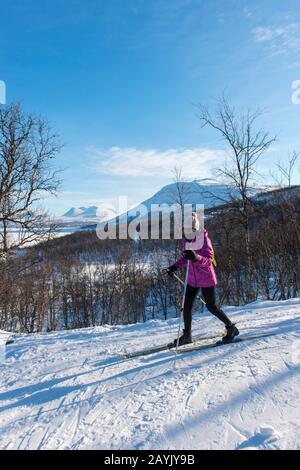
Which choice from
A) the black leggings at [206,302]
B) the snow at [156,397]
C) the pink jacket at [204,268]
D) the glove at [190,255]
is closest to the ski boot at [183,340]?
the black leggings at [206,302]

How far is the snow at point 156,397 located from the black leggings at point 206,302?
52 centimetres

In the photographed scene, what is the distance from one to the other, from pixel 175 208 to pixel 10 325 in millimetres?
21551

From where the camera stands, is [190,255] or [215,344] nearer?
[190,255]

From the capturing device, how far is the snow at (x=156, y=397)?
110 inches

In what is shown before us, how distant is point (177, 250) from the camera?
73.3 feet

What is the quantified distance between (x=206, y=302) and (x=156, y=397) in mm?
1837

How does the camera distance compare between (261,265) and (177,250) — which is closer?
(261,265)

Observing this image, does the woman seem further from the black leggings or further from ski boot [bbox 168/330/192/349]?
ski boot [bbox 168/330/192/349]

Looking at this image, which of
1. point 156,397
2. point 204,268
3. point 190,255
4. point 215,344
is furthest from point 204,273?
point 156,397

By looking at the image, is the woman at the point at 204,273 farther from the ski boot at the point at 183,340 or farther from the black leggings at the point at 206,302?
the ski boot at the point at 183,340

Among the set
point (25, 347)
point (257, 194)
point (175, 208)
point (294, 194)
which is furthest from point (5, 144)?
point (294, 194)

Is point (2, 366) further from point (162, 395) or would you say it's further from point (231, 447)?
point (231, 447)

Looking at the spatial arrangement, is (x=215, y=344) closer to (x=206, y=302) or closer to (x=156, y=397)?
(x=206, y=302)

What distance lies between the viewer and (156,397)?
11.6 feet
